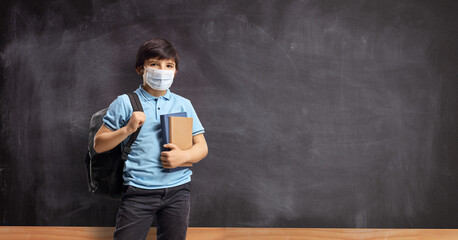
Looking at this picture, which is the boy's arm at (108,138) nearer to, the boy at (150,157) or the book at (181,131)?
the boy at (150,157)

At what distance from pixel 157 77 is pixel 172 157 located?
0.39 metres

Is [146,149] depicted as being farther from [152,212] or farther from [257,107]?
[257,107]

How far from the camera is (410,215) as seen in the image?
2.08 meters

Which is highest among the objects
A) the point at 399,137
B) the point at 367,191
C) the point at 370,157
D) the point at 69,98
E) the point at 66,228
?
the point at 69,98

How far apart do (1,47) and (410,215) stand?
2.87 metres

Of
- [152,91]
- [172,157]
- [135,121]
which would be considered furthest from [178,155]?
[152,91]

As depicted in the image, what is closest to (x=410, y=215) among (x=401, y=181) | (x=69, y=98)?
(x=401, y=181)

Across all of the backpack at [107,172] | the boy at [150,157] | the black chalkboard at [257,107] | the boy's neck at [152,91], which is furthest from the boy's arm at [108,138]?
the black chalkboard at [257,107]

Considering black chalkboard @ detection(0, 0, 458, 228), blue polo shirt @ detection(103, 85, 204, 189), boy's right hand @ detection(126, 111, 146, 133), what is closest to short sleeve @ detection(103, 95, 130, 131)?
blue polo shirt @ detection(103, 85, 204, 189)

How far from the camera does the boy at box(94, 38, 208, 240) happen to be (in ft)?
4.75

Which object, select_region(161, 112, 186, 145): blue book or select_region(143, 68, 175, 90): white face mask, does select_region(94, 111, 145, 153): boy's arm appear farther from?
select_region(143, 68, 175, 90): white face mask

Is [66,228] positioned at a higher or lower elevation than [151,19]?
lower

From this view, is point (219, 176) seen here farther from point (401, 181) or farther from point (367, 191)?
point (401, 181)

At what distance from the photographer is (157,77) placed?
1.52m
